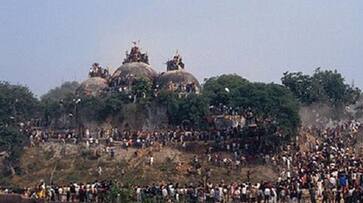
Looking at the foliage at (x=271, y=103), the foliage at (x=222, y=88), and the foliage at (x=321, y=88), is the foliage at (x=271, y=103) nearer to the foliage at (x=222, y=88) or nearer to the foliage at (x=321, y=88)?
the foliage at (x=222, y=88)

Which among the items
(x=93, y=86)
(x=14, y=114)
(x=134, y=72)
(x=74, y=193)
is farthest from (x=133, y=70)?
(x=74, y=193)

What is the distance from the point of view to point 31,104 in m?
60.1

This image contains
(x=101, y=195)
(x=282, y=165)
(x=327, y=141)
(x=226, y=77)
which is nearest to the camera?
(x=101, y=195)

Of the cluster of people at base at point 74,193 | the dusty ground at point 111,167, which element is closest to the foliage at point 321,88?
the dusty ground at point 111,167

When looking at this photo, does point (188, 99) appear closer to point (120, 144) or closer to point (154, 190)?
point (120, 144)

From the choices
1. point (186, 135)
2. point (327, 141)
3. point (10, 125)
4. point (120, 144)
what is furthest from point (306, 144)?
point (10, 125)

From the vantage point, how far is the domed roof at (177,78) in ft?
204

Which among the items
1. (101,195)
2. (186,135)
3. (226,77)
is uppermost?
(226,77)

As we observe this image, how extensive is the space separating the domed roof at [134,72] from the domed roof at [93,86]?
132 cm

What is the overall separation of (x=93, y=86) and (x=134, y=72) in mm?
4264

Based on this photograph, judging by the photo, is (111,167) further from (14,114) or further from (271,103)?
(14,114)

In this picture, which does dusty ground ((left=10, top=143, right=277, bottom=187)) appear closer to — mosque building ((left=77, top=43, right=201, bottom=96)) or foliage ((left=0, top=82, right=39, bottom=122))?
foliage ((left=0, top=82, right=39, bottom=122))

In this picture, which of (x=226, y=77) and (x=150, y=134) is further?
(x=226, y=77)

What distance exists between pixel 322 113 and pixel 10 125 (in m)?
24.5
